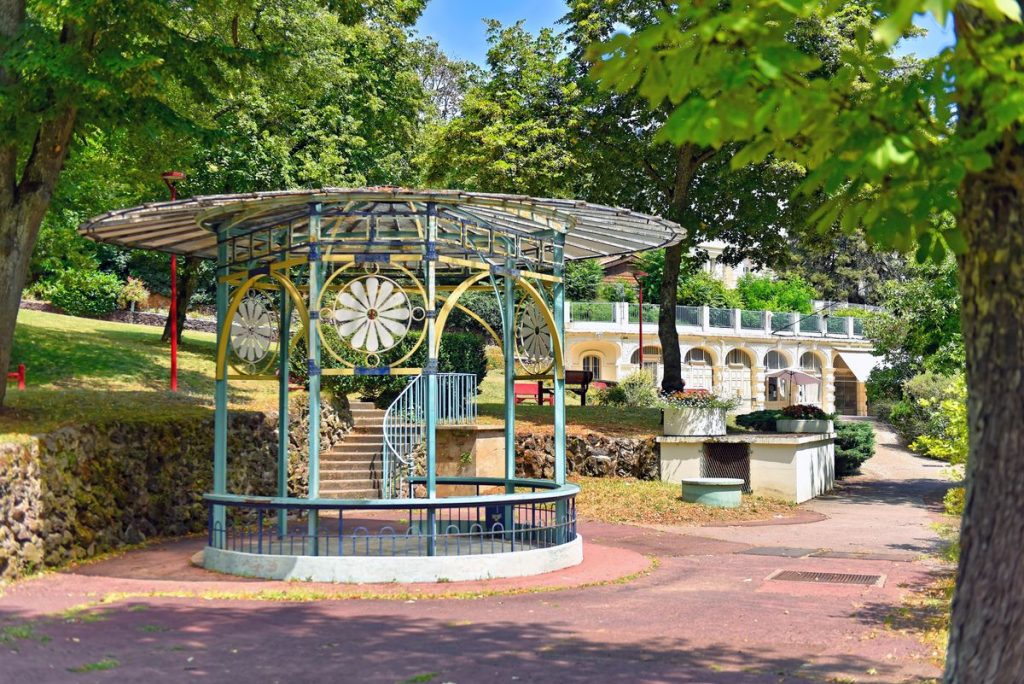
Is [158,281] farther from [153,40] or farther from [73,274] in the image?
[153,40]

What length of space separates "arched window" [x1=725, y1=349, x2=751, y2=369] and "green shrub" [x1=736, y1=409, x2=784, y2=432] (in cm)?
2754

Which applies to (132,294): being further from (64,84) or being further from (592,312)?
(64,84)

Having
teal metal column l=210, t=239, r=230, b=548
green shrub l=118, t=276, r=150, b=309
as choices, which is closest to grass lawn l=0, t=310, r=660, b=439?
teal metal column l=210, t=239, r=230, b=548

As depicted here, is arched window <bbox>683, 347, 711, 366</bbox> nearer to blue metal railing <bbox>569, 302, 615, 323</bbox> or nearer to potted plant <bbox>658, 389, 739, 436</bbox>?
blue metal railing <bbox>569, 302, 615, 323</bbox>

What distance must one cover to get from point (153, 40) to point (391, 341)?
7183mm

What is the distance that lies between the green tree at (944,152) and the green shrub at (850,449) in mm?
27356

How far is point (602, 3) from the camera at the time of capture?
1145 inches

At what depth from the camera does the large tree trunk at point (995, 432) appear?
5.40 metres

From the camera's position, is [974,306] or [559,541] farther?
[559,541]

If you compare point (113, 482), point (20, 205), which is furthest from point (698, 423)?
point (20, 205)

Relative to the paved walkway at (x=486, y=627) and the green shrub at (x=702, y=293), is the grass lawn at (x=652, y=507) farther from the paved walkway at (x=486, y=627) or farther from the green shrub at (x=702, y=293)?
the green shrub at (x=702, y=293)

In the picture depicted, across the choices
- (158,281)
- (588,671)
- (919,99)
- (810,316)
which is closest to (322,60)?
(588,671)

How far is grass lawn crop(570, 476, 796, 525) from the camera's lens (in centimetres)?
2064

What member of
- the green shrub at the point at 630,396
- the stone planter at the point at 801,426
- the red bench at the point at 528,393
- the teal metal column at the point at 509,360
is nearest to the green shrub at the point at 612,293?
the green shrub at the point at 630,396
